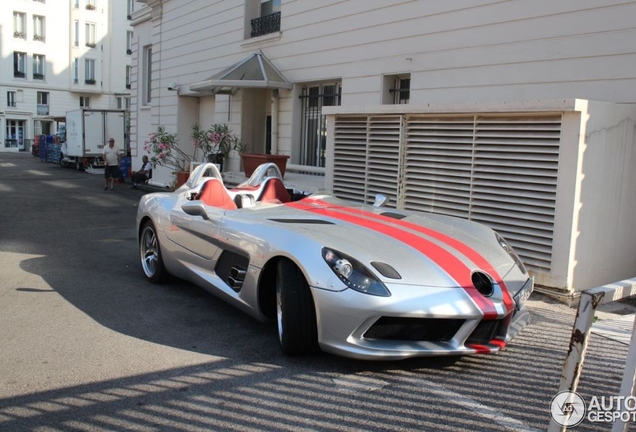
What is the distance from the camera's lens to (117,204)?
15.0 metres

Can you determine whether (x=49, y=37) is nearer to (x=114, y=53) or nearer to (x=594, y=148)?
(x=114, y=53)

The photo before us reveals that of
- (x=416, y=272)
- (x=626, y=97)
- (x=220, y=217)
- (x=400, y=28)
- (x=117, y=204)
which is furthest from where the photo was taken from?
(x=117, y=204)

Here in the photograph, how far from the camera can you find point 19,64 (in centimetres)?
5197

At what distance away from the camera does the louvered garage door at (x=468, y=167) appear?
6480 millimetres

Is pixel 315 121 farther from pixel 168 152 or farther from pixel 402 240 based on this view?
pixel 402 240

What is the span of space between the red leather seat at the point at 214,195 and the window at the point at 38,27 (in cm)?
5316

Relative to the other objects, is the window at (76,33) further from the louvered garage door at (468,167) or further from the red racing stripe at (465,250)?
the red racing stripe at (465,250)

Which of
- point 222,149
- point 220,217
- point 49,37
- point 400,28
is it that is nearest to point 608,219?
point 220,217

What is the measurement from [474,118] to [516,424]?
4.43 metres

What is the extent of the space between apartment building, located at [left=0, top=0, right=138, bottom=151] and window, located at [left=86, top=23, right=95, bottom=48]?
42 millimetres

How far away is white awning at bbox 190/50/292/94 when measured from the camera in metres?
13.1

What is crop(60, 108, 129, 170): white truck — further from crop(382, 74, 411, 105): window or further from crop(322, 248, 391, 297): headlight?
crop(322, 248, 391, 297): headlight

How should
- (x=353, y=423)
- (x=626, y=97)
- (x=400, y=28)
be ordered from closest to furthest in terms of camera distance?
(x=353, y=423), (x=626, y=97), (x=400, y=28)

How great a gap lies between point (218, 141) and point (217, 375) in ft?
38.5
